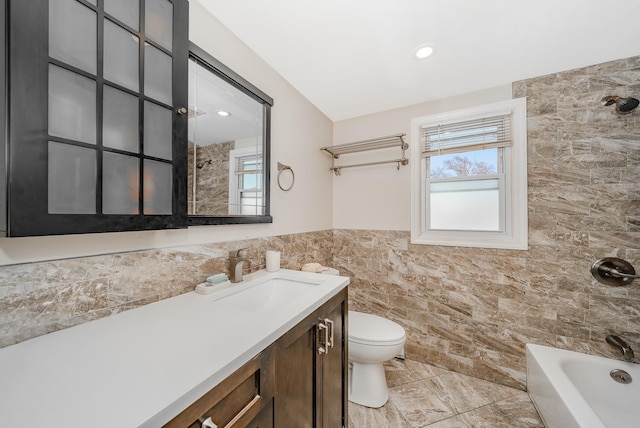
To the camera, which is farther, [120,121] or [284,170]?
[284,170]

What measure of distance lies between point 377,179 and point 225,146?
152 cm

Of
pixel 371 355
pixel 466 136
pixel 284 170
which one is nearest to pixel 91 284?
pixel 284 170

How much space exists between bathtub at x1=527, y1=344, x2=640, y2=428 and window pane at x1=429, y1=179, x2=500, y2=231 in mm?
951

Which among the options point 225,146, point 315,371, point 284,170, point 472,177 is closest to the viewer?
point 315,371

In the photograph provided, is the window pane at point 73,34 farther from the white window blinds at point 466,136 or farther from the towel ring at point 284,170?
the white window blinds at point 466,136

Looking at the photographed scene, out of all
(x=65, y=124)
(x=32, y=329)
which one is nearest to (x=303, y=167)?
(x=65, y=124)

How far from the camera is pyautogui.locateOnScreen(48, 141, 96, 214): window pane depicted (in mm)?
660

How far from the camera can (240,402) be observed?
66 centimetres

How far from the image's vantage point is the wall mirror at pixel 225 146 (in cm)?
121

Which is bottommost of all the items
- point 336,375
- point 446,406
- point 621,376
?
point 446,406

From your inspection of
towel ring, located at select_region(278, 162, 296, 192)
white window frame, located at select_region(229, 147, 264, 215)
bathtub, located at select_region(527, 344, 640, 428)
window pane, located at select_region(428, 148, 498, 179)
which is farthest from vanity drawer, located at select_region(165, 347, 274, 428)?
window pane, located at select_region(428, 148, 498, 179)

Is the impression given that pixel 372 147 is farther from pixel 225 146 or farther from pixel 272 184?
pixel 225 146

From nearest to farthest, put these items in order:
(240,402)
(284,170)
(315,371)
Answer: (240,402), (315,371), (284,170)

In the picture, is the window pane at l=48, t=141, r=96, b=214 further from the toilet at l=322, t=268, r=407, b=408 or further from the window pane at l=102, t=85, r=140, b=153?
the toilet at l=322, t=268, r=407, b=408
